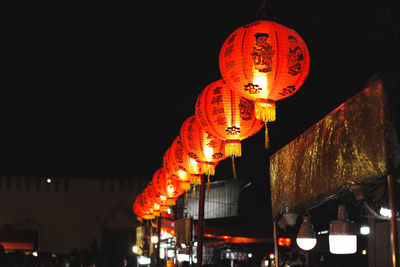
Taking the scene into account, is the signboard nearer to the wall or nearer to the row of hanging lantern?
the row of hanging lantern

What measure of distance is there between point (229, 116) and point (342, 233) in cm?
172

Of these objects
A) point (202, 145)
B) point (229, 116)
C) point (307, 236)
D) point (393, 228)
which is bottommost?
point (307, 236)

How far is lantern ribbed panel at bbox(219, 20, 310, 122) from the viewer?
3.99 meters

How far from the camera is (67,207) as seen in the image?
1120 inches

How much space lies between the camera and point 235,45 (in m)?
4.09

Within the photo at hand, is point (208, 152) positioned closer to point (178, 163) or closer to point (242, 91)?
point (178, 163)

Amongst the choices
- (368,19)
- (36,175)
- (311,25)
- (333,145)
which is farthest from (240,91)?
(36,175)

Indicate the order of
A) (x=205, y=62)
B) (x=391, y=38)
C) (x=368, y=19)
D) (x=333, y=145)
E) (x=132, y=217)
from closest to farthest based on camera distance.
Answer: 1. (x=391, y=38)
2. (x=368, y=19)
3. (x=333, y=145)
4. (x=205, y=62)
5. (x=132, y=217)

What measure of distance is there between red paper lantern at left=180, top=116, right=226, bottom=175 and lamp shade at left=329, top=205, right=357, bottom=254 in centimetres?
222

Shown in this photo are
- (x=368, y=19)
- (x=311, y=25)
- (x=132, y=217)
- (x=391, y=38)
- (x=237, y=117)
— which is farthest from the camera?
(x=132, y=217)

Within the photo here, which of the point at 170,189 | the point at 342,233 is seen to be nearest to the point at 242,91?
the point at 342,233

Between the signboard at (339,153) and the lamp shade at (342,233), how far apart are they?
65 cm

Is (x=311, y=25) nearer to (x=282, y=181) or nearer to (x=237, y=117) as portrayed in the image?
(x=237, y=117)

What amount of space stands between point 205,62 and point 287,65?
7.86 metres
